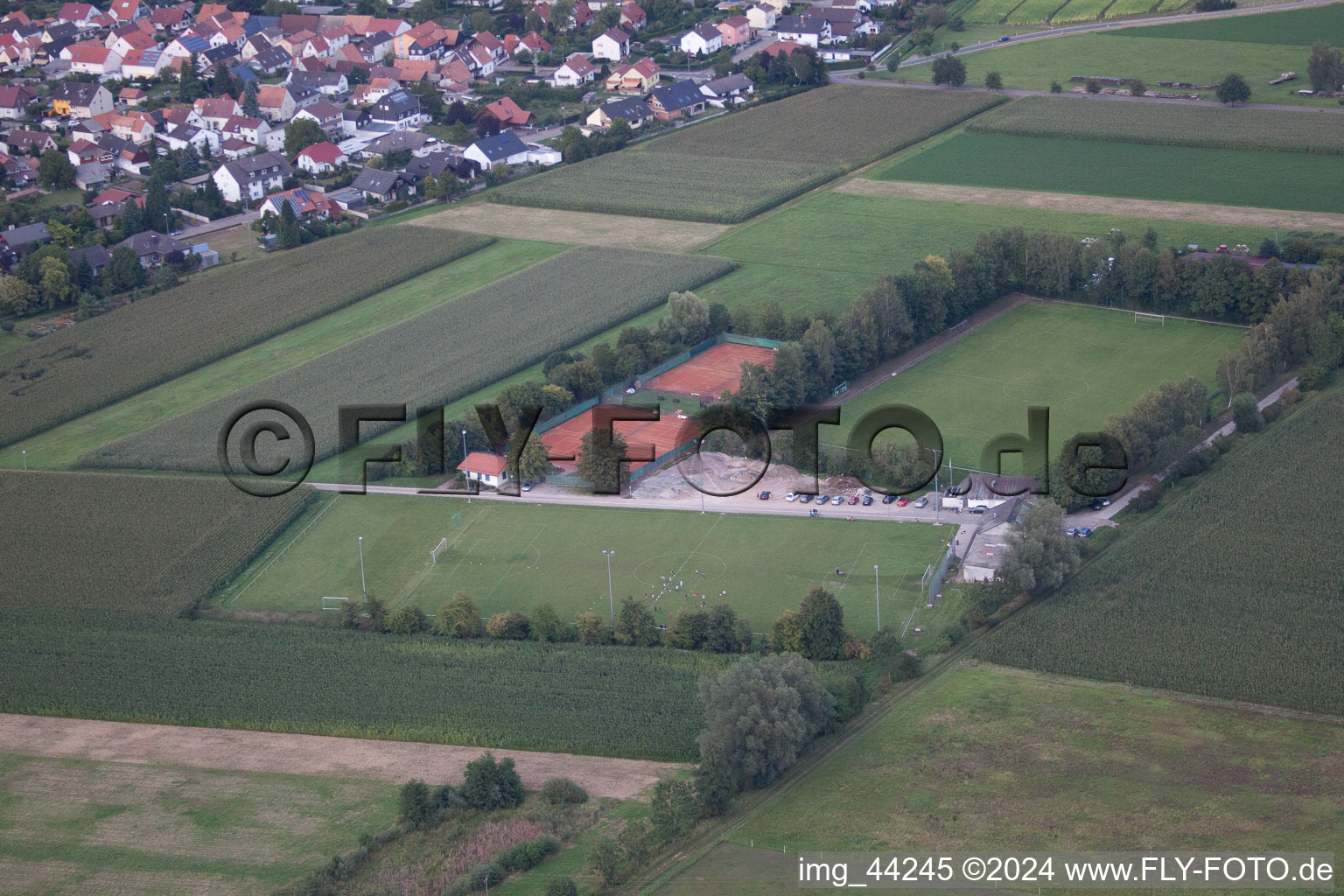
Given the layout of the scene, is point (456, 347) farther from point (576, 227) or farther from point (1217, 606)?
point (1217, 606)

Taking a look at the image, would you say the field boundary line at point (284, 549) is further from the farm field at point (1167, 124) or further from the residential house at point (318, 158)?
the farm field at point (1167, 124)

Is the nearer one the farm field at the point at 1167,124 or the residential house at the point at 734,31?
the farm field at the point at 1167,124

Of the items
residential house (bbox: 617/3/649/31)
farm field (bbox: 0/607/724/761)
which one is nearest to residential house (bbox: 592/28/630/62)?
residential house (bbox: 617/3/649/31)

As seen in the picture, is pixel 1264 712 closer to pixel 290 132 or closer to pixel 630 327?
pixel 630 327

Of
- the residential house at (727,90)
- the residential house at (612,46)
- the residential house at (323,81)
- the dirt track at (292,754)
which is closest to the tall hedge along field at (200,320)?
the dirt track at (292,754)

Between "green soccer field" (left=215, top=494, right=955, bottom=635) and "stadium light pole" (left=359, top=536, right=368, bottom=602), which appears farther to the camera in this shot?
"stadium light pole" (left=359, top=536, right=368, bottom=602)

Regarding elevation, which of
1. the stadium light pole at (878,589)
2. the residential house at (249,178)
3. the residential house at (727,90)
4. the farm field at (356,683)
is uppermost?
the residential house at (727,90)

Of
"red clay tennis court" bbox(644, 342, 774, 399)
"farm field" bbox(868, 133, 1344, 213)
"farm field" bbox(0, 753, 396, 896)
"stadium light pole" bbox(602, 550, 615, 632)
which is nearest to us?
"farm field" bbox(0, 753, 396, 896)

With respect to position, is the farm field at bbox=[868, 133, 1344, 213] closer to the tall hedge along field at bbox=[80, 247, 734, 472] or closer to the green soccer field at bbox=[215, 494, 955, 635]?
the tall hedge along field at bbox=[80, 247, 734, 472]
